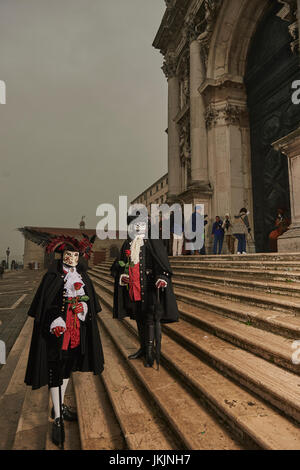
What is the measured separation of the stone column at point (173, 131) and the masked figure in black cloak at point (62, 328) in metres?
14.3

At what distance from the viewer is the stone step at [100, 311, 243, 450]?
188 cm

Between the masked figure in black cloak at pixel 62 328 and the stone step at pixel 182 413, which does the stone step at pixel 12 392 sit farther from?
the stone step at pixel 182 413

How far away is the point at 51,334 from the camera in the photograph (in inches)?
93.9

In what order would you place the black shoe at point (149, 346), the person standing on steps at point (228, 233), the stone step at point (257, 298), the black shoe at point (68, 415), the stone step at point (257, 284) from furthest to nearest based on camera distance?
the person standing on steps at point (228, 233) < the stone step at point (257, 284) < the stone step at point (257, 298) < the black shoe at point (149, 346) < the black shoe at point (68, 415)

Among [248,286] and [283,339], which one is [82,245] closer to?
[283,339]

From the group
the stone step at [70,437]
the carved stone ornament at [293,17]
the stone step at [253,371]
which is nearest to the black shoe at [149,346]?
the stone step at [253,371]

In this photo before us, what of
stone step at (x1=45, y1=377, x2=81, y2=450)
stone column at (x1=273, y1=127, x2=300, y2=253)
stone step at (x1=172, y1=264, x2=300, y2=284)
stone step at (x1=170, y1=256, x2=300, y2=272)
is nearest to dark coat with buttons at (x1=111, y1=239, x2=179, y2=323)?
stone step at (x1=45, y1=377, x2=81, y2=450)

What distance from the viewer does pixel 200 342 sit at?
10.9ft

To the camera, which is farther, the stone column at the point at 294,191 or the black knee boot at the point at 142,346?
the stone column at the point at 294,191

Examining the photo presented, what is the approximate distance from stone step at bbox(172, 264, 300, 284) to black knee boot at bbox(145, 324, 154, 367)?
2429mm

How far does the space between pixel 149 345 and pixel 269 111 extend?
1113 centimetres

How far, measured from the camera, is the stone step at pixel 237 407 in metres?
1.74

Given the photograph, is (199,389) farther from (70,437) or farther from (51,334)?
(51,334)
